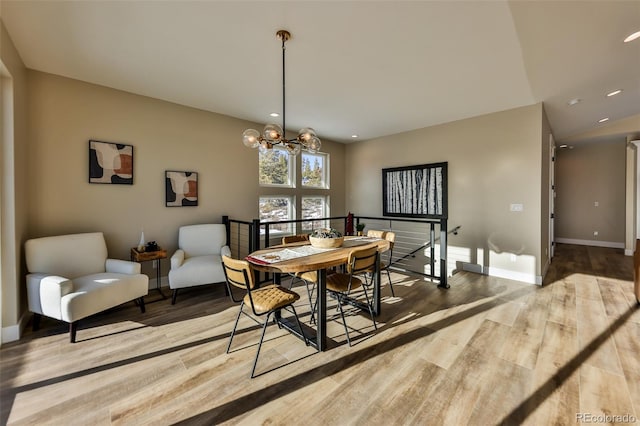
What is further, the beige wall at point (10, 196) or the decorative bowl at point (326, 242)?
the decorative bowl at point (326, 242)

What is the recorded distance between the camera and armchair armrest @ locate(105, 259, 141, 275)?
2.96 metres

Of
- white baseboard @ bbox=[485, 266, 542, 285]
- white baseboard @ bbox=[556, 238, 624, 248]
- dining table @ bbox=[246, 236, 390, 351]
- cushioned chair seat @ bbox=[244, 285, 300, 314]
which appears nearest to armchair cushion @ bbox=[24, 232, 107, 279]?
dining table @ bbox=[246, 236, 390, 351]

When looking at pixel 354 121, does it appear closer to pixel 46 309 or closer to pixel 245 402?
pixel 245 402

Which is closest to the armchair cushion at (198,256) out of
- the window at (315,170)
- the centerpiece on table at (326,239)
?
the centerpiece on table at (326,239)

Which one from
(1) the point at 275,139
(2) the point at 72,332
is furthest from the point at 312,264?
(2) the point at 72,332

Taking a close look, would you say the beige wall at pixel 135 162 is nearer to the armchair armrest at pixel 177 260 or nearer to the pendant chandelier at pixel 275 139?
the armchair armrest at pixel 177 260

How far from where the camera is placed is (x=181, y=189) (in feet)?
13.0

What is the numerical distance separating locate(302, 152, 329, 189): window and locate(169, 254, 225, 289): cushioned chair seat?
9.33ft

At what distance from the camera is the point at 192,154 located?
4090mm

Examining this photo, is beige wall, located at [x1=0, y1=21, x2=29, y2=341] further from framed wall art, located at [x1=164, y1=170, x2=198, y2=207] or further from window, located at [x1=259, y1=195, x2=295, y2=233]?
window, located at [x1=259, y1=195, x2=295, y2=233]

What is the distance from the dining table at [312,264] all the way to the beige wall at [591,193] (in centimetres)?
758

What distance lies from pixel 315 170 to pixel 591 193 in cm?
732

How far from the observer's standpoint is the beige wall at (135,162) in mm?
2980

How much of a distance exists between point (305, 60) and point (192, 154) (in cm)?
240
